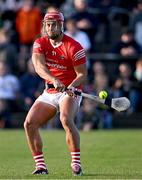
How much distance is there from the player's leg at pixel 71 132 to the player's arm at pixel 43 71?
307 millimetres

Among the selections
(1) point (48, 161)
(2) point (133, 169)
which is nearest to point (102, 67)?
(1) point (48, 161)

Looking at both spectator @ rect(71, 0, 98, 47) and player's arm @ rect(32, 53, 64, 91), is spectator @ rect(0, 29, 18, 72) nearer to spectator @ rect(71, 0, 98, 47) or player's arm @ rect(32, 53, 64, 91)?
spectator @ rect(71, 0, 98, 47)

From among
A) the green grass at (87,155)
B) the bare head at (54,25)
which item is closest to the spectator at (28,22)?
the green grass at (87,155)

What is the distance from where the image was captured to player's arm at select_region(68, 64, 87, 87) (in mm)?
12391

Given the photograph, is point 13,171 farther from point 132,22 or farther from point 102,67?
point 132,22

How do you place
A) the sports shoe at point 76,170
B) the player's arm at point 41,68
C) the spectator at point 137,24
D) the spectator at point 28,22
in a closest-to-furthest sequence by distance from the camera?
the sports shoe at point 76,170 < the player's arm at point 41,68 < the spectator at point 28,22 < the spectator at point 137,24

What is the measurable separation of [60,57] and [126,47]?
36.8ft

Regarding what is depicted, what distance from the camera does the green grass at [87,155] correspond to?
12461mm

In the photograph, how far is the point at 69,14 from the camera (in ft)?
81.1

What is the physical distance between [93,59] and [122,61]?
31.3 inches

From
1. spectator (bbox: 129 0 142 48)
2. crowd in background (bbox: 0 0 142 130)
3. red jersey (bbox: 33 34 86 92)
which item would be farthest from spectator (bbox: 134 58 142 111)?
red jersey (bbox: 33 34 86 92)

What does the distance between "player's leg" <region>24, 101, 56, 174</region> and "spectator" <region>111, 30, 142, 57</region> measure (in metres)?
11.0

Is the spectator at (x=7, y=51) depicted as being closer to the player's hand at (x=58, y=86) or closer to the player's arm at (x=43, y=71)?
the player's arm at (x=43, y=71)

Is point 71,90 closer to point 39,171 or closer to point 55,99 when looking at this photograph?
point 55,99
